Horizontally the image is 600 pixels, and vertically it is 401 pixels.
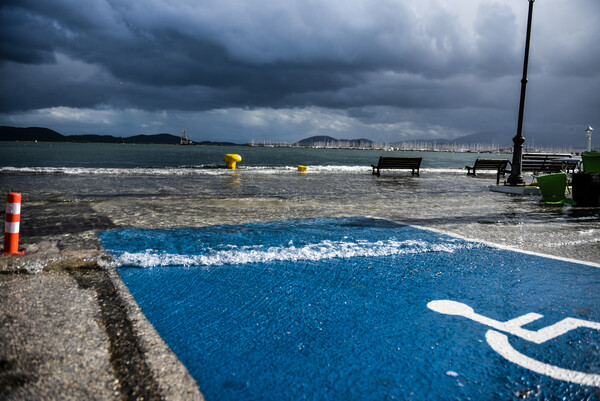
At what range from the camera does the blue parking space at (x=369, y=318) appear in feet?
7.79

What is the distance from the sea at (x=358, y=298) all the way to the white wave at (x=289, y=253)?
29 millimetres

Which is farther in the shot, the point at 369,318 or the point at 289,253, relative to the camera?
the point at 289,253

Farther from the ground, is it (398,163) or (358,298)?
(398,163)

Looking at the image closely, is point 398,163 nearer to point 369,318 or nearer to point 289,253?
point 289,253

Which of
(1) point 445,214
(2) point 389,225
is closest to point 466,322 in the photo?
(2) point 389,225

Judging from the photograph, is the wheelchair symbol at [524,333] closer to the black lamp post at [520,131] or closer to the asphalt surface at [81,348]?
the asphalt surface at [81,348]

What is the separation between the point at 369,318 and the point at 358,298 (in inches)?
16.6

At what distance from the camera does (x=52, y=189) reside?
13031 millimetres

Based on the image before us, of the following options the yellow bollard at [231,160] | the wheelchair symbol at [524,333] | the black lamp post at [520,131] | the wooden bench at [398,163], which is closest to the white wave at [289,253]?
the wheelchair symbol at [524,333]

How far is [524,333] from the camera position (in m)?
3.00

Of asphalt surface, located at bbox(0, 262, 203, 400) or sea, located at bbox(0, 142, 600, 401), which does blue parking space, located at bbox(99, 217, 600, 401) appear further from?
asphalt surface, located at bbox(0, 262, 203, 400)

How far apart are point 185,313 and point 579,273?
4480 millimetres

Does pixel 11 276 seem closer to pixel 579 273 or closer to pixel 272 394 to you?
pixel 272 394

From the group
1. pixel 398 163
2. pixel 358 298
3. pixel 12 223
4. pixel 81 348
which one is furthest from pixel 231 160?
pixel 81 348
